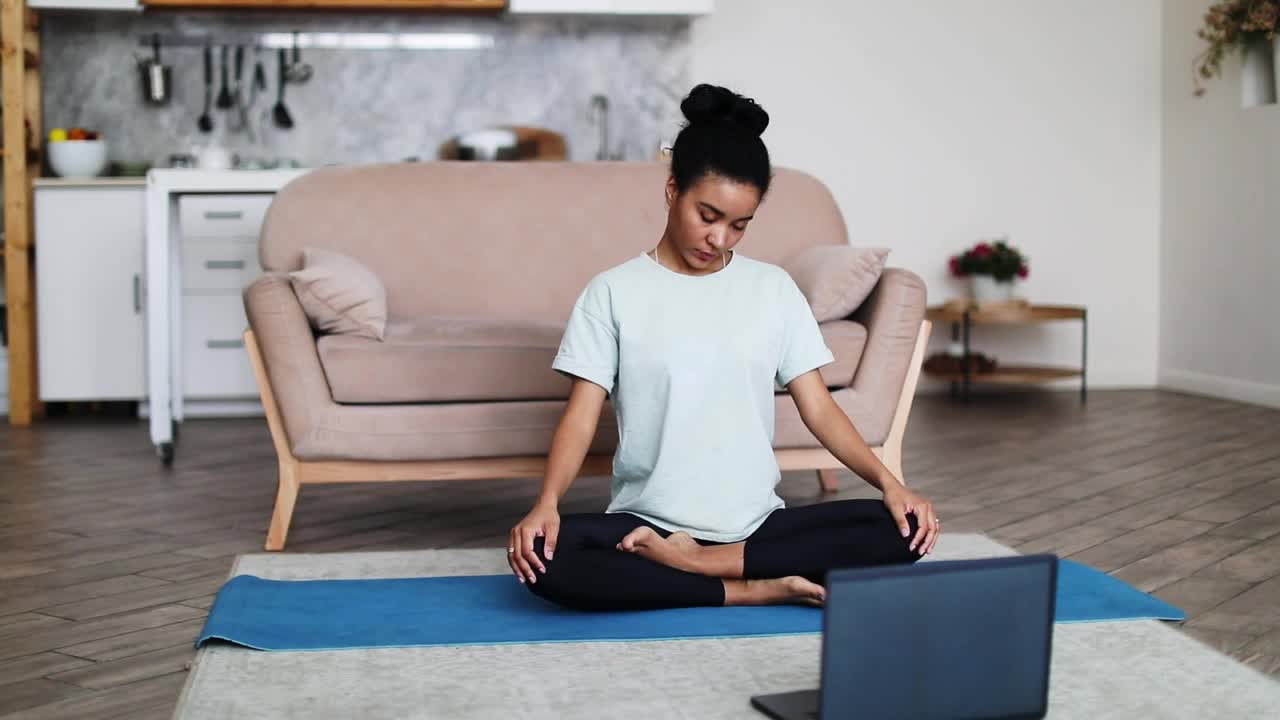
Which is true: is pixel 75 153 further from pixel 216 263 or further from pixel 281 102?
pixel 281 102

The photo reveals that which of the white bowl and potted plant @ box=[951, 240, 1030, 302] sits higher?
the white bowl

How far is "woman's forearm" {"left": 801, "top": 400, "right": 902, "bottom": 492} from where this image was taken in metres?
1.92

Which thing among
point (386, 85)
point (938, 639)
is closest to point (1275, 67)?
point (386, 85)

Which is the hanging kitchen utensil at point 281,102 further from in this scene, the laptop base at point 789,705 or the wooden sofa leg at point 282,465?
the laptop base at point 789,705

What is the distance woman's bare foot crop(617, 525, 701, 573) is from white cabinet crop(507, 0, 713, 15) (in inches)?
151

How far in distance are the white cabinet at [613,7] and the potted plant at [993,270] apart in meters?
1.64

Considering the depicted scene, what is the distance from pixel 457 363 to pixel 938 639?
60.9 inches

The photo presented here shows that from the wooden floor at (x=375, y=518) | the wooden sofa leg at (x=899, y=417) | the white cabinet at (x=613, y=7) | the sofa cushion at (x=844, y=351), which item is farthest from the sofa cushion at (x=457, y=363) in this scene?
the white cabinet at (x=613, y=7)

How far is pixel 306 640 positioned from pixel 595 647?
0.43 metres

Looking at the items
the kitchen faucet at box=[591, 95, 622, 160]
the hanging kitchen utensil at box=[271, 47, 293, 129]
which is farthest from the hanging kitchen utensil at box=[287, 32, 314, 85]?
the kitchen faucet at box=[591, 95, 622, 160]

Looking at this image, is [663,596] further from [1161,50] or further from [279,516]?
[1161,50]

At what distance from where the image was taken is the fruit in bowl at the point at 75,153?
4961mm

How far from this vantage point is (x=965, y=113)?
19.4 ft

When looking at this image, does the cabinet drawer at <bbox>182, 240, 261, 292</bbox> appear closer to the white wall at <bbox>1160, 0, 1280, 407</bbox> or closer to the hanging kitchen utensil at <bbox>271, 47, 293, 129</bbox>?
the hanging kitchen utensil at <bbox>271, 47, 293, 129</bbox>
